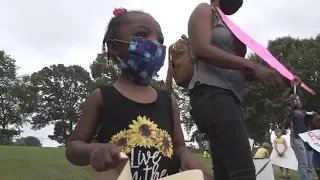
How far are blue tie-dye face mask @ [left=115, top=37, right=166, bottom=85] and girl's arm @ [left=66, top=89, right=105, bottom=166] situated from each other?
→ 0.19m

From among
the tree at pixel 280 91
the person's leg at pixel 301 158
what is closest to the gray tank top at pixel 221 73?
the person's leg at pixel 301 158

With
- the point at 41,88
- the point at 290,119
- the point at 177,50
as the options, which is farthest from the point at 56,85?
the point at 177,50

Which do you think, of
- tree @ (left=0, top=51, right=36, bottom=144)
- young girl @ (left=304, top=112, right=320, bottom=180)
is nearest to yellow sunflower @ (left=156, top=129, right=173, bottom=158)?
young girl @ (left=304, top=112, right=320, bottom=180)

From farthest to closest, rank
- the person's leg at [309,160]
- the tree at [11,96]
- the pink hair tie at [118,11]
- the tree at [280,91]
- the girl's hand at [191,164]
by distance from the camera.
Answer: the tree at [11,96] → the tree at [280,91] → the person's leg at [309,160] → the pink hair tie at [118,11] → the girl's hand at [191,164]

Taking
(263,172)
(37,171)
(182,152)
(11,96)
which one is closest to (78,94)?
(11,96)

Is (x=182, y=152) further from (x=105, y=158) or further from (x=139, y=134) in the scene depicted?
(x=105, y=158)

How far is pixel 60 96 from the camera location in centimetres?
7750

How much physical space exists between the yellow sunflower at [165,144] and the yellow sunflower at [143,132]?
0.03m

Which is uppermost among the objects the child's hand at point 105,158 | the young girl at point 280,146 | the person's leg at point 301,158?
the young girl at point 280,146

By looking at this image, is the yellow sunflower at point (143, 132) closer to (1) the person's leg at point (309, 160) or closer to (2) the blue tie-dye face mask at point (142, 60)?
(2) the blue tie-dye face mask at point (142, 60)

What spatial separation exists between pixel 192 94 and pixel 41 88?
7466cm

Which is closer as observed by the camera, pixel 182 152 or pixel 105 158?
pixel 105 158

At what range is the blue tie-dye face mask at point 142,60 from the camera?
213 cm

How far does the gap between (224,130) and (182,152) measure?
21.2 inches
